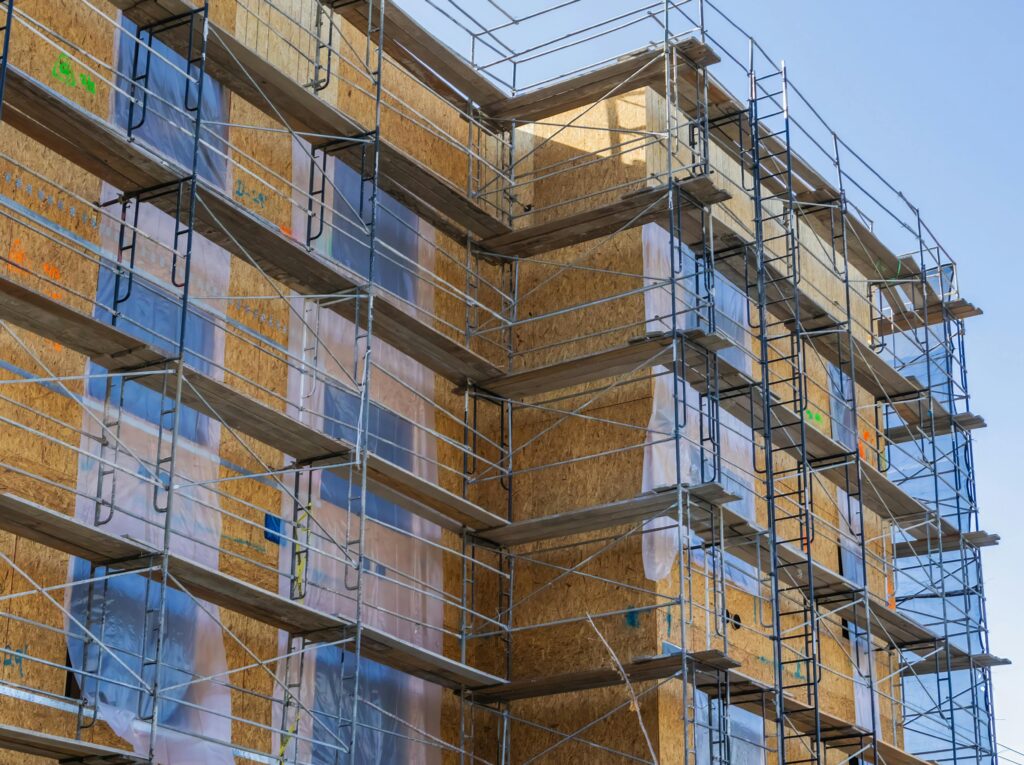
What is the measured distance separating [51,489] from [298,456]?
2902 mm

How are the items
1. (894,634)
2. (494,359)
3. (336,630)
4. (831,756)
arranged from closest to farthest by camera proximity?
(336,630), (494,359), (831,756), (894,634)

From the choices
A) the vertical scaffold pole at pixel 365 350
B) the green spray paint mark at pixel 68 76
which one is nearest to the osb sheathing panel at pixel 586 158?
the vertical scaffold pole at pixel 365 350

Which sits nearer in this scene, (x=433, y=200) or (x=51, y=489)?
(x=51, y=489)

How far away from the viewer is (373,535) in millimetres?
17906

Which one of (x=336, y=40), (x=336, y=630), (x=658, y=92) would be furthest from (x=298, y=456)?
(x=658, y=92)

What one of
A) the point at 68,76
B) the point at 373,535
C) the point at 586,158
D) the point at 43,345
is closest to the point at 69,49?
the point at 68,76

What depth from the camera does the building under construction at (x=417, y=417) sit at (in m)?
14.2

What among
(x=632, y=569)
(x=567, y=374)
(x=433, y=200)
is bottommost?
(x=632, y=569)

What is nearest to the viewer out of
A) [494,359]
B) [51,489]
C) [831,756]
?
[51,489]

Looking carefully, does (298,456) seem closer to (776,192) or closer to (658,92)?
(658,92)

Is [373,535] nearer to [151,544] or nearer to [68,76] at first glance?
[151,544]

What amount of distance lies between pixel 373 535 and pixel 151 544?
3.73 m

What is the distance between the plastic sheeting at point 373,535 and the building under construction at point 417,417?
0.17 ft

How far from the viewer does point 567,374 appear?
62.5ft
